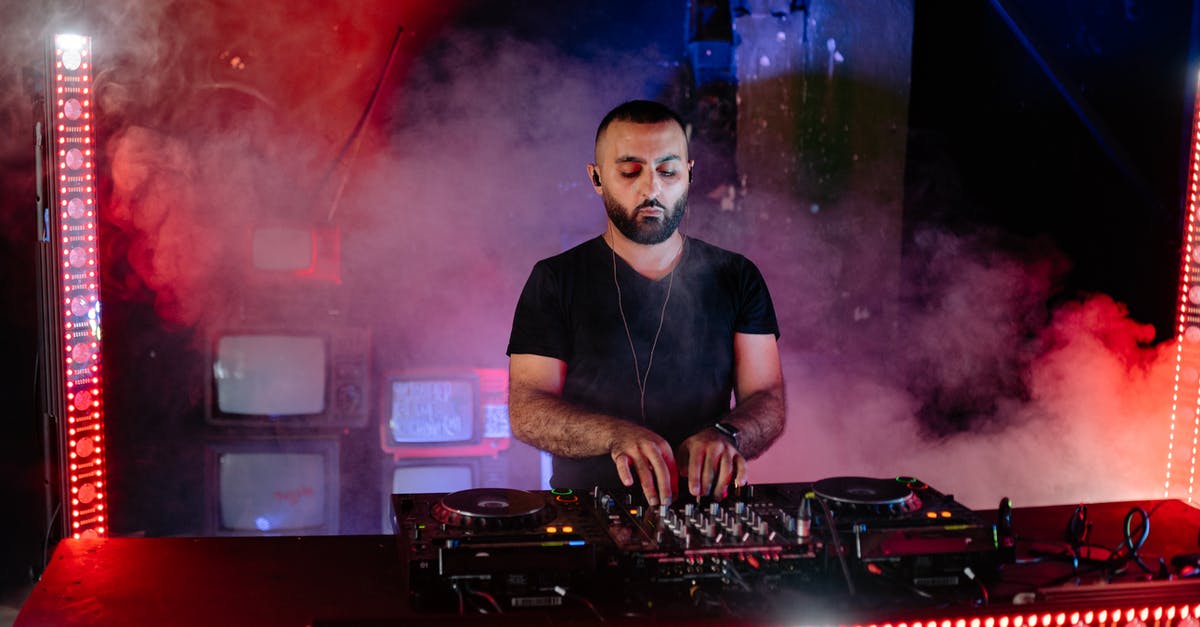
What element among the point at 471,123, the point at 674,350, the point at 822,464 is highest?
the point at 471,123

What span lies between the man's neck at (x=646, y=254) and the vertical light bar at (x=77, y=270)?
1752 millimetres

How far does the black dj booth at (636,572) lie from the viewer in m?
1.79

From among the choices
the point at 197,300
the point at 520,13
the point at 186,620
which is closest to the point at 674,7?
the point at 520,13

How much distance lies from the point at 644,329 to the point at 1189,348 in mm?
1873

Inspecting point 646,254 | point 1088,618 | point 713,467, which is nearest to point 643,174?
point 646,254

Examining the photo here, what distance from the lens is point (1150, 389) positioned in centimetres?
452

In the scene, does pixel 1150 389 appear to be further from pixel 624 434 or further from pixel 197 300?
pixel 197 300

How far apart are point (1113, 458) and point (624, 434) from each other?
3.28 metres

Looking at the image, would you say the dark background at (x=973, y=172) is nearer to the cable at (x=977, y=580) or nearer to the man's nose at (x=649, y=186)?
the man's nose at (x=649, y=186)

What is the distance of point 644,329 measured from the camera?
3176mm

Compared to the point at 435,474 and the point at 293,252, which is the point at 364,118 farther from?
the point at 435,474

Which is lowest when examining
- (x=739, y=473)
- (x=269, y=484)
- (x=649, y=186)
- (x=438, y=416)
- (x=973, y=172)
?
(x=269, y=484)

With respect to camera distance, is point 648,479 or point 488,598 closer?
point 488,598

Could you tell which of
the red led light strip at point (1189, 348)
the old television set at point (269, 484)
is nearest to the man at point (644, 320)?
the red led light strip at point (1189, 348)
